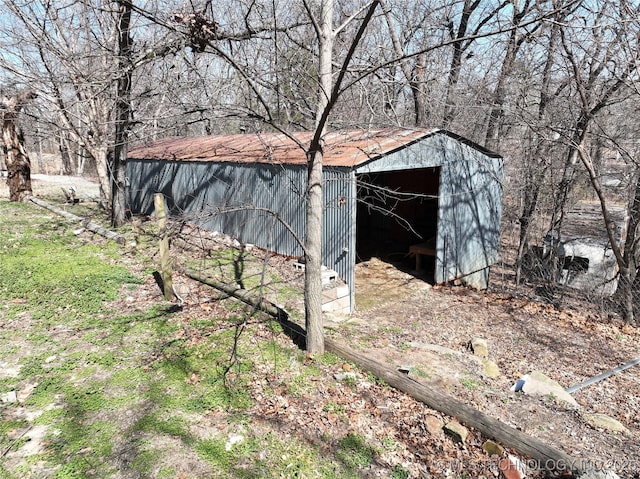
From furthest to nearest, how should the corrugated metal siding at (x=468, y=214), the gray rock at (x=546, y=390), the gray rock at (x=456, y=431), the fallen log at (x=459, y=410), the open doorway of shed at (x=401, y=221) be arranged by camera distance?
the open doorway of shed at (x=401, y=221)
the corrugated metal siding at (x=468, y=214)
the gray rock at (x=546, y=390)
the gray rock at (x=456, y=431)
the fallen log at (x=459, y=410)

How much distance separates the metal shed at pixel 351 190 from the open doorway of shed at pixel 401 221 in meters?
0.04

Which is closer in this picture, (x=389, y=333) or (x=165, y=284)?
(x=165, y=284)

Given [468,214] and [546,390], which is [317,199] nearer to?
[546,390]

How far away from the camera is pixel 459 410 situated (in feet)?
13.6

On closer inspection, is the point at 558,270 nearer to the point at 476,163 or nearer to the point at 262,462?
the point at 476,163

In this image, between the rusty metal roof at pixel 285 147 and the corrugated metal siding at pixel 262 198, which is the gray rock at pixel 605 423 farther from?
the corrugated metal siding at pixel 262 198

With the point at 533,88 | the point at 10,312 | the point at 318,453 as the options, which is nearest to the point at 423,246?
the point at 533,88

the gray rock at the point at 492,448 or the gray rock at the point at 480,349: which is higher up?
the gray rock at the point at 492,448

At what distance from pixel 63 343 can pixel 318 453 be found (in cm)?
359

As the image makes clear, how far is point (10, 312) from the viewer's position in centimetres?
592

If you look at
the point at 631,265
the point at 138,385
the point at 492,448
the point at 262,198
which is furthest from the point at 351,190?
the point at 631,265

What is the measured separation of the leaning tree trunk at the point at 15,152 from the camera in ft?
41.7

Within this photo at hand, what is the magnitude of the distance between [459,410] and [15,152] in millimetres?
15700

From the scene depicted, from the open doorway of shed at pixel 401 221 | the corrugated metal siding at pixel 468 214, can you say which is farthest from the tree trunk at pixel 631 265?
the open doorway of shed at pixel 401 221
